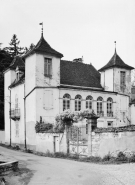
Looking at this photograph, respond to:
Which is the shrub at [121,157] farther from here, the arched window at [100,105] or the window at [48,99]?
the arched window at [100,105]

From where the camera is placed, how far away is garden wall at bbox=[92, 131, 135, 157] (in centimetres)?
1557

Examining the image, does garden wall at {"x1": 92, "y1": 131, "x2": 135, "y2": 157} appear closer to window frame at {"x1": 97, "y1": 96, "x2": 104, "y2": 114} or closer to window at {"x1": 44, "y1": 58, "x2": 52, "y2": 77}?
window at {"x1": 44, "y1": 58, "x2": 52, "y2": 77}

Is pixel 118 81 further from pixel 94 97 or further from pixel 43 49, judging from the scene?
pixel 43 49

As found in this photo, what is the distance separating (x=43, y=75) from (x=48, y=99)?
246 cm

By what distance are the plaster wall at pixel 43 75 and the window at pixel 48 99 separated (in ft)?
3.69

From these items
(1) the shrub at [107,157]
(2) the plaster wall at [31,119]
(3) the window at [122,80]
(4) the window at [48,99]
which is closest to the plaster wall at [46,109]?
(4) the window at [48,99]

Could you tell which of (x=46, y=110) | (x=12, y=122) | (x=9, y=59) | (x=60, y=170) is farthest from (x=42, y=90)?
(x=9, y=59)

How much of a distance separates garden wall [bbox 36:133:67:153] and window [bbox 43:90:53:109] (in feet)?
9.57

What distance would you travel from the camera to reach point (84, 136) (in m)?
19.9

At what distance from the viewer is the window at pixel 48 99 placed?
88.5ft

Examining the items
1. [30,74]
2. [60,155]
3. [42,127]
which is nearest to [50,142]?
[60,155]

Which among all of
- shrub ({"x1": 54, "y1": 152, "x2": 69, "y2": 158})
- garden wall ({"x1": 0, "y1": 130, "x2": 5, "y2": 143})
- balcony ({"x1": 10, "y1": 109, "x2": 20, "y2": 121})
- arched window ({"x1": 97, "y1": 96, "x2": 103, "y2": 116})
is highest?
arched window ({"x1": 97, "y1": 96, "x2": 103, "y2": 116})

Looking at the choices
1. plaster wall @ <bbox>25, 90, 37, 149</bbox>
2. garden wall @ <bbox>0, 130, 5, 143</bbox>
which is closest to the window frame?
plaster wall @ <bbox>25, 90, 37, 149</bbox>

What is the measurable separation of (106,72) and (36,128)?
38.4 ft
